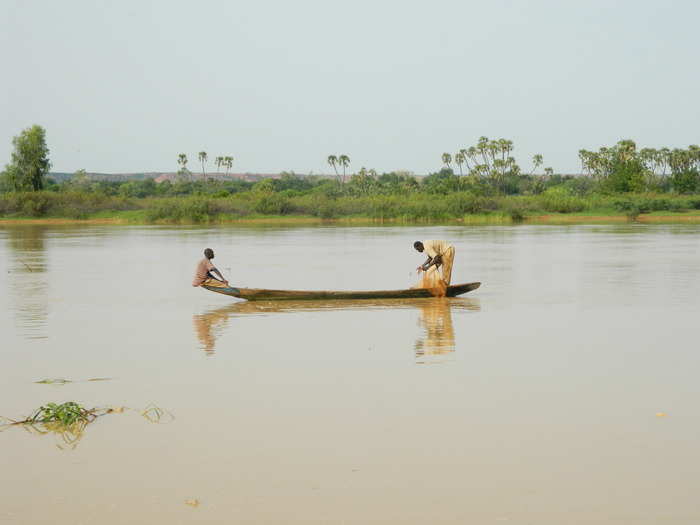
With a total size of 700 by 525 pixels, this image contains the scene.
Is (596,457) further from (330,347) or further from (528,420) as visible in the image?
(330,347)

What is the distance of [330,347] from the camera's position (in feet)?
35.3

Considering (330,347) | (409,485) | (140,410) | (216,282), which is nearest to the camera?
(409,485)

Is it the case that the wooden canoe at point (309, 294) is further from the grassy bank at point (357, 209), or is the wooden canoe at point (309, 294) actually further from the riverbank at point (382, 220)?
the grassy bank at point (357, 209)

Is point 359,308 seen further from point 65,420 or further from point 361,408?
point 65,420

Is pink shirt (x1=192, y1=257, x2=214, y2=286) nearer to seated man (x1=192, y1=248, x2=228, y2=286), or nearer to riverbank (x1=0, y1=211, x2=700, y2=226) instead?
seated man (x1=192, y1=248, x2=228, y2=286)

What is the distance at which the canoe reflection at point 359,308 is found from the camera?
11.6 metres

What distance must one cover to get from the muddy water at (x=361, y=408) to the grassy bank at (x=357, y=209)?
45.2 meters

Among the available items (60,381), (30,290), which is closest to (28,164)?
(30,290)

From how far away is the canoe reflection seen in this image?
38.1 feet

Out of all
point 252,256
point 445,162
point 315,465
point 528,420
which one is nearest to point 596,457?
point 528,420

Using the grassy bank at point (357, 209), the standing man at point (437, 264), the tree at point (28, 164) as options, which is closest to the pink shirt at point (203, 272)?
the standing man at point (437, 264)

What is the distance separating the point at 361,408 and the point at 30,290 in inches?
495

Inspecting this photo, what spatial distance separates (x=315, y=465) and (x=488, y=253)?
2373cm

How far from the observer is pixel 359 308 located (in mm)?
14211
